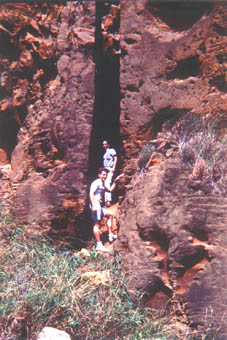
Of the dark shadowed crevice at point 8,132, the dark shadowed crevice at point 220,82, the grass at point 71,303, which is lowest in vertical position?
the grass at point 71,303

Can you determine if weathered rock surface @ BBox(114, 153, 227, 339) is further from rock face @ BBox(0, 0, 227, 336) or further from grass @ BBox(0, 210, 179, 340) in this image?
grass @ BBox(0, 210, 179, 340)

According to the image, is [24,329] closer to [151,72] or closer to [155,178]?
[155,178]

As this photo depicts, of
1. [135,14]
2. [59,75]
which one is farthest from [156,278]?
[135,14]

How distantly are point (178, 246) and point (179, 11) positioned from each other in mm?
3129

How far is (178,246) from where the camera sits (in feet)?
10.9

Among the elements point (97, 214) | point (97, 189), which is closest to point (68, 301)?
point (97, 214)

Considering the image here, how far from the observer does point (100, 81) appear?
5.52 m

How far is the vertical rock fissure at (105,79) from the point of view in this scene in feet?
16.9

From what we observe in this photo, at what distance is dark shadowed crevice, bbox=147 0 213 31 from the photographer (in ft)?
14.2

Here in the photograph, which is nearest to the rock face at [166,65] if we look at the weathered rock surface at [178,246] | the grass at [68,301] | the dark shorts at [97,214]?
the dark shorts at [97,214]

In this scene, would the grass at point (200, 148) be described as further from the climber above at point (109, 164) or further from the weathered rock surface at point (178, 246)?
the climber above at point (109, 164)

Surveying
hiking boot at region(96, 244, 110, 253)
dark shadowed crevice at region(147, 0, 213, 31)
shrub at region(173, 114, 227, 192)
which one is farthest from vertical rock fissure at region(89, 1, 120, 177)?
shrub at region(173, 114, 227, 192)

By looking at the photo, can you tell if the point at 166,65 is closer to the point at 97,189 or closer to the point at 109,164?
the point at 109,164

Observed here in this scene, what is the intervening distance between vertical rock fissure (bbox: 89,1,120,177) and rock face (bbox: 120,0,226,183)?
55cm
